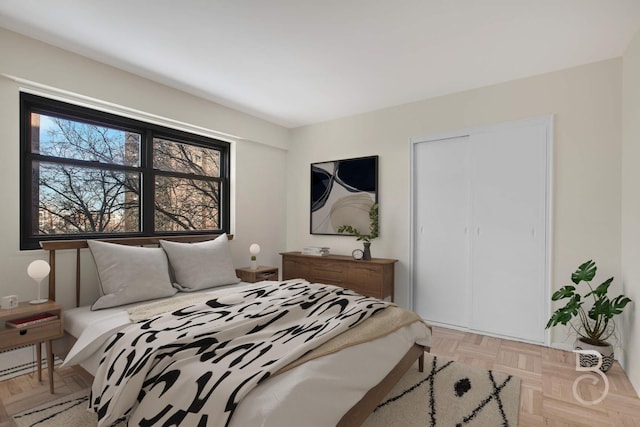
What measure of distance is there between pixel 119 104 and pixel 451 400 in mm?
3608

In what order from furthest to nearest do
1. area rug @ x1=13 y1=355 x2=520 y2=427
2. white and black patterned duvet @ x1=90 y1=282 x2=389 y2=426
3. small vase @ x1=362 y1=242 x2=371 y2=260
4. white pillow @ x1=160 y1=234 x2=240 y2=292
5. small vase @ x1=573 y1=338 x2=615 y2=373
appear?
small vase @ x1=362 y1=242 x2=371 y2=260 → white pillow @ x1=160 y1=234 x2=240 y2=292 → small vase @ x1=573 y1=338 x2=615 y2=373 → area rug @ x1=13 y1=355 x2=520 y2=427 → white and black patterned duvet @ x1=90 y1=282 x2=389 y2=426

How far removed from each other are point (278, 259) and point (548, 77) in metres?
3.82

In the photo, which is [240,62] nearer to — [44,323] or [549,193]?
[44,323]

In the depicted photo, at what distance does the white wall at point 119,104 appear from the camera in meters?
2.46

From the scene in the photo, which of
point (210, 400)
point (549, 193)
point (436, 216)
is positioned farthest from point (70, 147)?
point (549, 193)

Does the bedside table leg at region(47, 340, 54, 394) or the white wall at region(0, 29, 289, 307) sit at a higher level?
the white wall at region(0, 29, 289, 307)

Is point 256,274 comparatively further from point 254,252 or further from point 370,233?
point 370,233

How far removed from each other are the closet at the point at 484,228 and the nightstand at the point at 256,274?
1726 millimetres

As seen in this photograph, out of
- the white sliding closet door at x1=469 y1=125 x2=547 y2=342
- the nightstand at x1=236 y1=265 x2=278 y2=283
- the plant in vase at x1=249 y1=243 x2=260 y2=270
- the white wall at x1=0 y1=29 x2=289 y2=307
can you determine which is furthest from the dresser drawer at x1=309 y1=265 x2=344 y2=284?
the white sliding closet door at x1=469 y1=125 x2=547 y2=342

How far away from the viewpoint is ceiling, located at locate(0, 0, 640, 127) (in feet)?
7.05

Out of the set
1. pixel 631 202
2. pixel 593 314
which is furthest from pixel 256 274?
pixel 631 202

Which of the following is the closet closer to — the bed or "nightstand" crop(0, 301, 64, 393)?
the bed

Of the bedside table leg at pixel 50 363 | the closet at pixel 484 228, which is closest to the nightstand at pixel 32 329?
the bedside table leg at pixel 50 363

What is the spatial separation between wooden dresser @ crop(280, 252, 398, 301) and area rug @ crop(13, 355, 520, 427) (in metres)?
1.22
